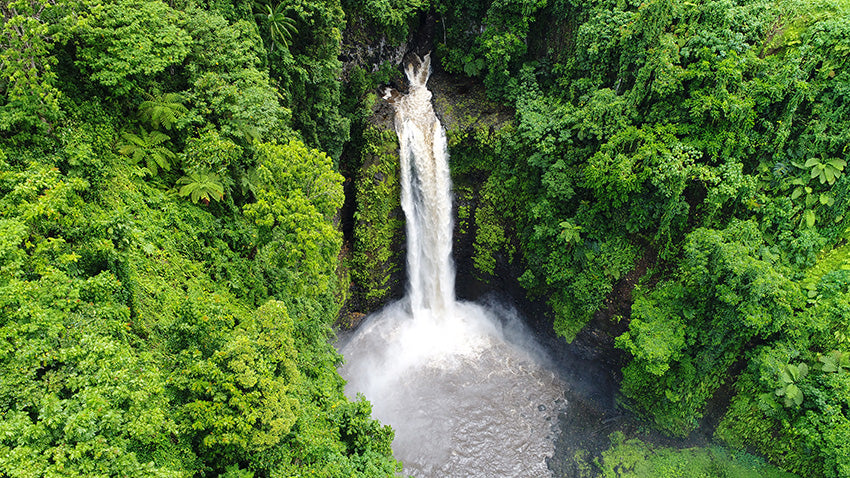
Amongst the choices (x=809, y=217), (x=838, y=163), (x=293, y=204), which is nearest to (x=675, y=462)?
(x=809, y=217)

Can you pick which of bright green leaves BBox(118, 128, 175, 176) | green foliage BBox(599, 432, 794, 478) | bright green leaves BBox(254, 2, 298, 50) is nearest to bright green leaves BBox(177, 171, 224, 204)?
bright green leaves BBox(118, 128, 175, 176)

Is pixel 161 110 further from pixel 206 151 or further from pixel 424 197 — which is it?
pixel 424 197

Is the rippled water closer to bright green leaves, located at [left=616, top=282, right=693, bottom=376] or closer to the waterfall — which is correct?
the waterfall

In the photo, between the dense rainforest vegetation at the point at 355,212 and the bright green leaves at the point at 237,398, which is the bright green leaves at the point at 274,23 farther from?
the bright green leaves at the point at 237,398

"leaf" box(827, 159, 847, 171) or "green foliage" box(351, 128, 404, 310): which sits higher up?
"leaf" box(827, 159, 847, 171)

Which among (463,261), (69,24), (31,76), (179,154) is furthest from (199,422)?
(463,261)

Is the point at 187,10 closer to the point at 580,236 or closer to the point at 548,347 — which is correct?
the point at 580,236
